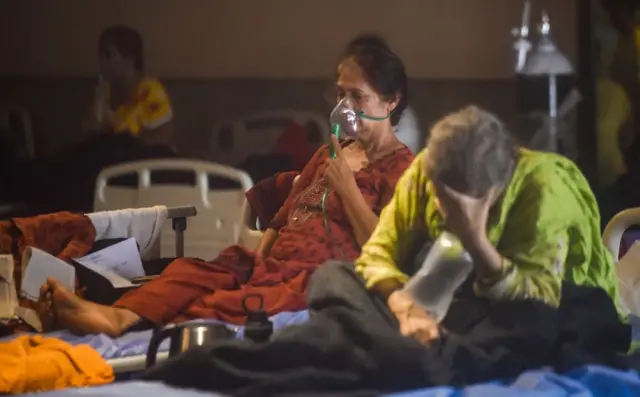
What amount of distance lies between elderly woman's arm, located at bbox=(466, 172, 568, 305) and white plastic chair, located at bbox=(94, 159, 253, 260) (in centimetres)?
48

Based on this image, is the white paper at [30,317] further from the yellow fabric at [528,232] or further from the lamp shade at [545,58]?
the lamp shade at [545,58]

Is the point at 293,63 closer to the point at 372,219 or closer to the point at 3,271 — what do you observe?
the point at 372,219

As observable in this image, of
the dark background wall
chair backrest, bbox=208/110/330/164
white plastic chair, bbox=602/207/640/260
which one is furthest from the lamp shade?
chair backrest, bbox=208/110/330/164

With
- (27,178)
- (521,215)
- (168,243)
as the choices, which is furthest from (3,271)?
(521,215)

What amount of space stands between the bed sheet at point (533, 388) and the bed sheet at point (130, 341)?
140 mm

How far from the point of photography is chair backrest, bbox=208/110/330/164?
156cm

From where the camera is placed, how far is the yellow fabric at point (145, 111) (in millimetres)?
1603

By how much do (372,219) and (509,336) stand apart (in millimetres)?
311

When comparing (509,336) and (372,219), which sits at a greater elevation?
(372,219)

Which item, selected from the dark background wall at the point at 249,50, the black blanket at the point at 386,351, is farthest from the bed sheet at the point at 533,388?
the dark background wall at the point at 249,50

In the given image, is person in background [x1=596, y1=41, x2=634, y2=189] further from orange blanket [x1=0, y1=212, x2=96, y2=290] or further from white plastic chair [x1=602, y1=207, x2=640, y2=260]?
orange blanket [x1=0, y1=212, x2=96, y2=290]

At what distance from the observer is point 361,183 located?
151 cm

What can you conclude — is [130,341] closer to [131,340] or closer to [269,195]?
[131,340]

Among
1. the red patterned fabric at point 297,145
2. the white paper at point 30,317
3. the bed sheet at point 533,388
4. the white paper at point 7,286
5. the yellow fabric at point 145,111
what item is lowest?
the bed sheet at point 533,388
